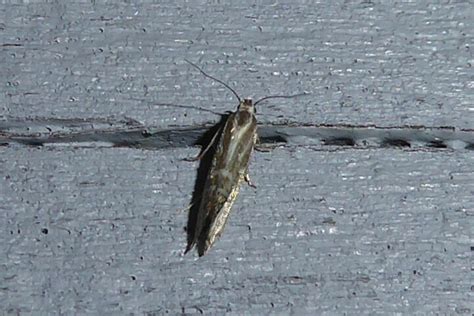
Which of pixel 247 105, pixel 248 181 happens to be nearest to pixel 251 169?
pixel 248 181

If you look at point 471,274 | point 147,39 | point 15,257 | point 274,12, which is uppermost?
point 274,12

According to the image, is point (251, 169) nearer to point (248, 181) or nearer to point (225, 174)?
point (248, 181)

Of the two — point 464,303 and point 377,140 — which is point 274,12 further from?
point 464,303

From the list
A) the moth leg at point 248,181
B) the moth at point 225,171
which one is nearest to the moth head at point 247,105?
the moth at point 225,171

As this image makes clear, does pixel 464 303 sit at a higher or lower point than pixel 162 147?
lower

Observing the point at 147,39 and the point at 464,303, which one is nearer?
the point at 464,303

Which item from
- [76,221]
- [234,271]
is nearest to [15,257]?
[76,221]
